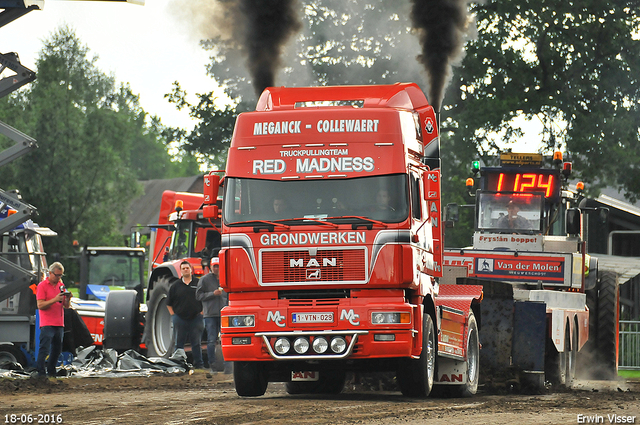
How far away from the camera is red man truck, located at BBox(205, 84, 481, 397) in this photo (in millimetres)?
11984

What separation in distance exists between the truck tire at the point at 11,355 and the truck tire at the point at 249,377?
645 centimetres

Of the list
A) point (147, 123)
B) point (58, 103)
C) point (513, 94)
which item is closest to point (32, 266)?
point (513, 94)

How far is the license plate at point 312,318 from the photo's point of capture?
12070 millimetres

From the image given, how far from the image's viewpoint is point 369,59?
3397cm

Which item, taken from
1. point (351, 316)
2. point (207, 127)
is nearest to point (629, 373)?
point (351, 316)

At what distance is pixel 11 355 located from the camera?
59.2 feet

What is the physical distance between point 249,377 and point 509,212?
927cm

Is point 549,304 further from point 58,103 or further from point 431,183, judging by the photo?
point 58,103

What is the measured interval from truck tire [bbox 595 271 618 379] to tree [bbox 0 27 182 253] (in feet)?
120

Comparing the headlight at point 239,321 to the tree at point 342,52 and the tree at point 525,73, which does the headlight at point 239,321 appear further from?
the tree at point 525,73

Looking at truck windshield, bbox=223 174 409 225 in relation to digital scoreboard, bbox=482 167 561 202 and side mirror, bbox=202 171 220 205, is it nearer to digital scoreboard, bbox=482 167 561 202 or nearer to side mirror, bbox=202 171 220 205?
side mirror, bbox=202 171 220 205

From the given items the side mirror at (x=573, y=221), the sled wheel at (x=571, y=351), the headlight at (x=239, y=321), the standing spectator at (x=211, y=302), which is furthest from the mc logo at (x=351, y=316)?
the side mirror at (x=573, y=221)

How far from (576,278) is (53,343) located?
28.5 feet

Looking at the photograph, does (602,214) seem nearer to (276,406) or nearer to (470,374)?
(470,374)
